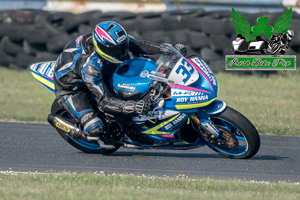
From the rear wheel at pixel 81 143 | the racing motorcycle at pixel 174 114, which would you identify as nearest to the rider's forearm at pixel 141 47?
the racing motorcycle at pixel 174 114

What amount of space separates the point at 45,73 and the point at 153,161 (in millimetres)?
1757

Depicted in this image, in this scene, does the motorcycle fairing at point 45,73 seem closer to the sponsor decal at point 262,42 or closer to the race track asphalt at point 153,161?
the race track asphalt at point 153,161

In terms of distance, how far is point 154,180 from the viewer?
5383 mm

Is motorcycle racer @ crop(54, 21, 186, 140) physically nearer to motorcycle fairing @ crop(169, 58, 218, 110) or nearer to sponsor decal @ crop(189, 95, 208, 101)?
motorcycle fairing @ crop(169, 58, 218, 110)

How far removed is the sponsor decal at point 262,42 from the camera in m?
13.0

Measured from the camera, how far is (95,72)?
6211mm

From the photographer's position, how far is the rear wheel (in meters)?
7.14

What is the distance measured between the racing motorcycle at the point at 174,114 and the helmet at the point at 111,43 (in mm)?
282

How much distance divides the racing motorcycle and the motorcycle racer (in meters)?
0.14

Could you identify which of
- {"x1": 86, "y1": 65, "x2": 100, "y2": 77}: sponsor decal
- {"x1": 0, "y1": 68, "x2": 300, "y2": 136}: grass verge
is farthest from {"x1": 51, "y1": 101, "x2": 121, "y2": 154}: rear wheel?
{"x1": 0, "y1": 68, "x2": 300, "y2": 136}: grass verge

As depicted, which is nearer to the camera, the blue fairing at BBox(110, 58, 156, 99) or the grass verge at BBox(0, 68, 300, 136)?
the blue fairing at BBox(110, 58, 156, 99)

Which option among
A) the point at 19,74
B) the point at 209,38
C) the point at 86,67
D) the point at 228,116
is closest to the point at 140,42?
the point at 86,67

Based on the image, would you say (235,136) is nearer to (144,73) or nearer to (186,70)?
(186,70)

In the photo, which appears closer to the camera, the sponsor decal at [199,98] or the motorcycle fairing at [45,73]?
the sponsor decal at [199,98]
